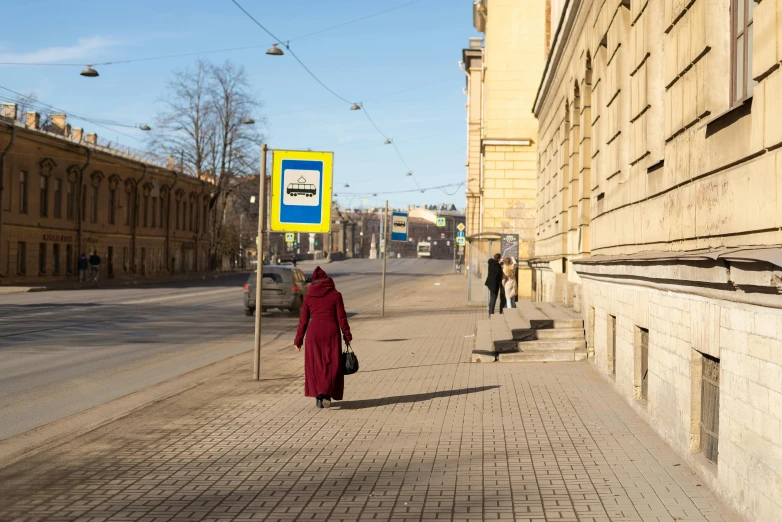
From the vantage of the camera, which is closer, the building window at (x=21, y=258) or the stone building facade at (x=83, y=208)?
the stone building facade at (x=83, y=208)

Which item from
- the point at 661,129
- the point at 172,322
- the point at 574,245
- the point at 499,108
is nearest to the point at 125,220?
the point at 499,108

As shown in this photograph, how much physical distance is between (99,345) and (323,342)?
9385 mm

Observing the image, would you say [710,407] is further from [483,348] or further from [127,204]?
[127,204]

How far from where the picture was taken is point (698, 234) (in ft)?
25.8

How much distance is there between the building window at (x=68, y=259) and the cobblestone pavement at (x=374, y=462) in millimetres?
44273

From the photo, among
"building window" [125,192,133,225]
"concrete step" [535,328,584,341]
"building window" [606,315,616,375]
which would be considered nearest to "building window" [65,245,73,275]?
"building window" [125,192,133,225]

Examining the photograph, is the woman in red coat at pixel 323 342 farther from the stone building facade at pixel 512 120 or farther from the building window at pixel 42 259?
the building window at pixel 42 259

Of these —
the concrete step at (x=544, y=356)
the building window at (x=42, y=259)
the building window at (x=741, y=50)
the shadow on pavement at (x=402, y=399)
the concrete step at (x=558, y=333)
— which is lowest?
the shadow on pavement at (x=402, y=399)

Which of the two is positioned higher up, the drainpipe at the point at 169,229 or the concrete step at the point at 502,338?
the drainpipe at the point at 169,229

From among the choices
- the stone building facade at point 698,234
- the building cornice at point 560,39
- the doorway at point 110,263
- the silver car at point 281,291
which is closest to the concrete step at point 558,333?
the stone building facade at point 698,234

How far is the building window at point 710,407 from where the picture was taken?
22.9 feet

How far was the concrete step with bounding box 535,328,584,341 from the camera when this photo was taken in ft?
54.1

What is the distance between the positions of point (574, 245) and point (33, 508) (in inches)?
579

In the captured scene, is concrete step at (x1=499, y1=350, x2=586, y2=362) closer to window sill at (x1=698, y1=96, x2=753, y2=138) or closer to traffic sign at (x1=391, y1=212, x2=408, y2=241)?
window sill at (x1=698, y1=96, x2=753, y2=138)
